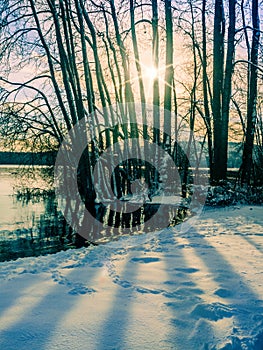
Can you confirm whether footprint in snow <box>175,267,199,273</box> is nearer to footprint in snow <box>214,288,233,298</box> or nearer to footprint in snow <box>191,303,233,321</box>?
footprint in snow <box>214,288,233,298</box>

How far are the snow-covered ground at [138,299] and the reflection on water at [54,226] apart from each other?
200cm

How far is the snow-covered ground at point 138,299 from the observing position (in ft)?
9.00

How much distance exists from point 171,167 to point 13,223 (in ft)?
23.6

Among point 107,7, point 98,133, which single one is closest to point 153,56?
point 107,7

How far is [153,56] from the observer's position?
16.3 m

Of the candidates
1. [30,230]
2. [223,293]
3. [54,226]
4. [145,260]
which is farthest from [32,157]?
[223,293]

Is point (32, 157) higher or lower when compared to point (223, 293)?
higher

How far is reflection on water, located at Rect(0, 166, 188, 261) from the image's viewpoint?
777 cm

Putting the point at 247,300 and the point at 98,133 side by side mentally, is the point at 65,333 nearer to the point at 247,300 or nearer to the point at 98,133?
the point at 247,300

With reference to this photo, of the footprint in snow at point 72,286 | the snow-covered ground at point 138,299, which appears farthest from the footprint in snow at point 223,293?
the footprint in snow at point 72,286

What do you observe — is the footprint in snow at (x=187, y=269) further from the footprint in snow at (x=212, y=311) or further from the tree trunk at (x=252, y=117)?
the tree trunk at (x=252, y=117)

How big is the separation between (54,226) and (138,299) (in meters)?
7.37

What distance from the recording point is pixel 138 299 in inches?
139

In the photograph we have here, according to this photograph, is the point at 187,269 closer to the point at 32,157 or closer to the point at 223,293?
the point at 223,293
